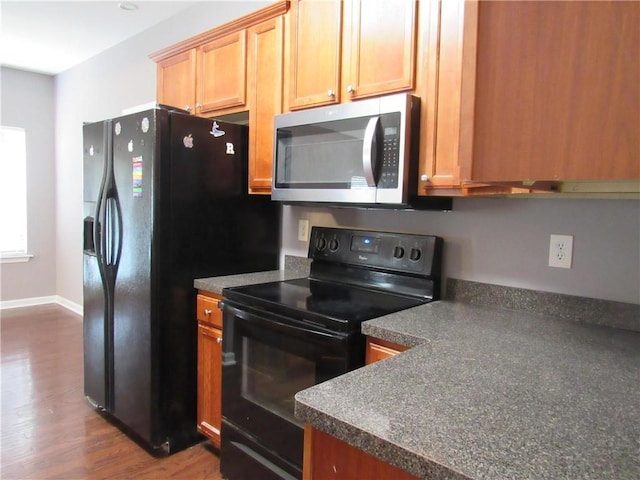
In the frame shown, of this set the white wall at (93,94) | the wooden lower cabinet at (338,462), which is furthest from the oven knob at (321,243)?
the white wall at (93,94)

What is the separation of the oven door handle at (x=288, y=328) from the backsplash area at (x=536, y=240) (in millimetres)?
671

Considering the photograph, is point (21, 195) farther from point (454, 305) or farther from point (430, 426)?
point (430, 426)

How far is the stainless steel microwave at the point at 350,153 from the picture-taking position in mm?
1629

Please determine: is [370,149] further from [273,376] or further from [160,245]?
[160,245]

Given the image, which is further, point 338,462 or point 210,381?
point 210,381

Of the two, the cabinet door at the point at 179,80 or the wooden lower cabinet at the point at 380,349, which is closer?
the wooden lower cabinet at the point at 380,349

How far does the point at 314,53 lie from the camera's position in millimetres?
1989

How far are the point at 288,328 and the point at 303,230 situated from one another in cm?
95

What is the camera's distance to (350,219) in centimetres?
229

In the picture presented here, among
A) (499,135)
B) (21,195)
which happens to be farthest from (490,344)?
(21,195)

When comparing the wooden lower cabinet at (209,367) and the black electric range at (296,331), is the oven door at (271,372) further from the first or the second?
the wooden lower cabinet at (209,367)

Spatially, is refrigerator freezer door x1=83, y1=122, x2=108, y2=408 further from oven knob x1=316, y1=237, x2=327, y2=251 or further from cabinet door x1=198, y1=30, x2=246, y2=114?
oven knob x1=316, y1=237, x2=327, y2=251

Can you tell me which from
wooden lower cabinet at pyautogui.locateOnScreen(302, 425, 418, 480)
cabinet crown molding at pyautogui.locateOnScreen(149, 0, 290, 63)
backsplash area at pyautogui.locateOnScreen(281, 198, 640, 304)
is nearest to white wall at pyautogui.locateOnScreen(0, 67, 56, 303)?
cabinet crown molding at pyautogui.locateOnScreen(149, 0, 290, 63)

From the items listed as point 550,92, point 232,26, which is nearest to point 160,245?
point 232,26
